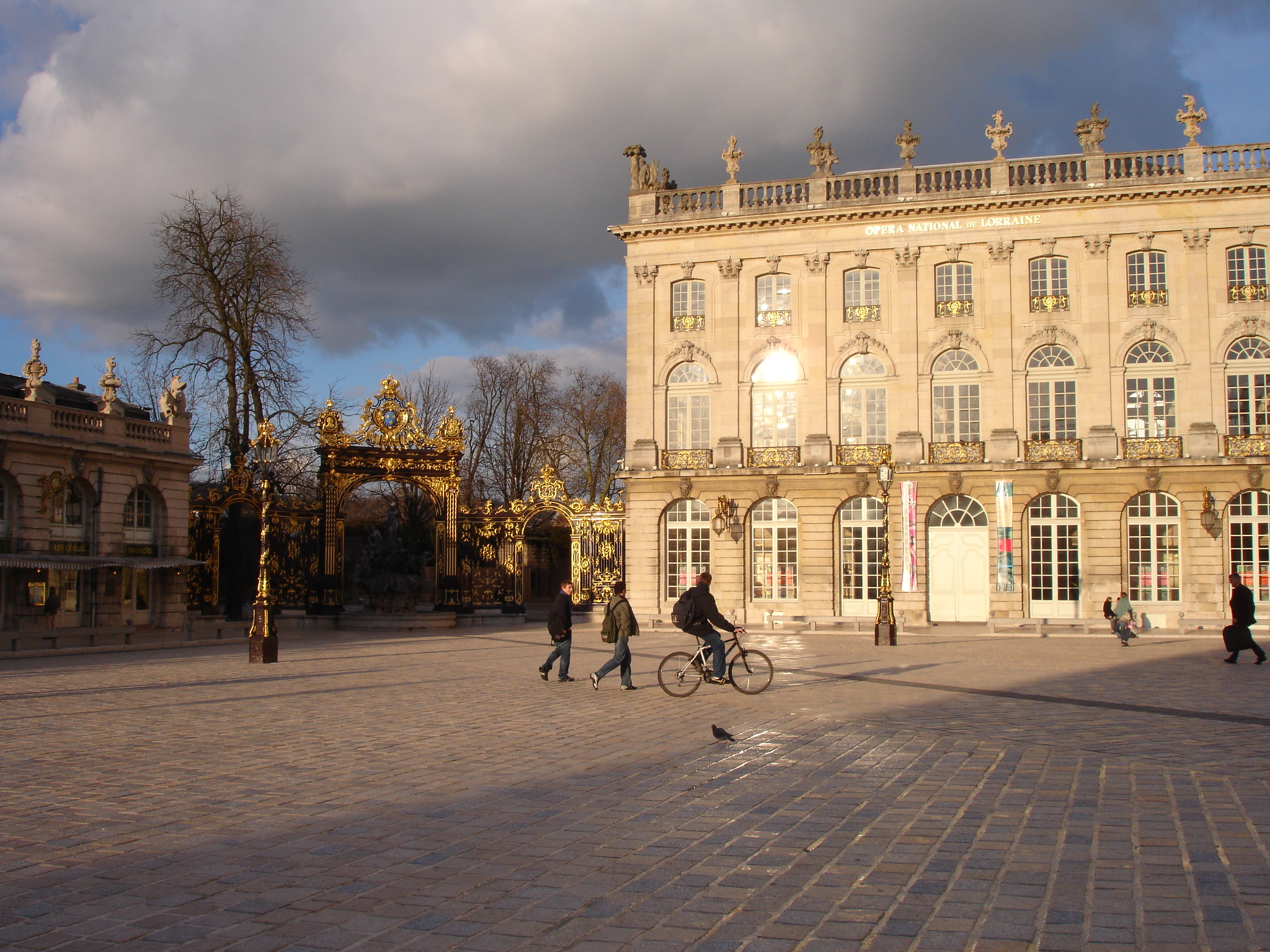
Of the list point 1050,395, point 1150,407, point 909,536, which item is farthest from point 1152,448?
point 909,536

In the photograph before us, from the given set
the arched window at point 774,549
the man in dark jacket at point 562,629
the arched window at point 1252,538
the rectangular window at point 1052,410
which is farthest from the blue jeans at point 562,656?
the arched window at point 1252,538

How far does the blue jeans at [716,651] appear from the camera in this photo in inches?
609

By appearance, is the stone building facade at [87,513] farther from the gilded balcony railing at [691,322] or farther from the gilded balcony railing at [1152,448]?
the gilded balcony railing at [1152,448]

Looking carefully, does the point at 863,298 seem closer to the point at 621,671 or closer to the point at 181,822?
the point at 621,671

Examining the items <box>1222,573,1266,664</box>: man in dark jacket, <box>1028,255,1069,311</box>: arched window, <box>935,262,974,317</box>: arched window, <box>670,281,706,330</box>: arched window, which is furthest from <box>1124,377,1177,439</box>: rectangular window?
<box>1222,573,1266,664</box>: man in dark jacket

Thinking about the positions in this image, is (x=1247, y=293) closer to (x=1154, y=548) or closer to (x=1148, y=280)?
(x=1148, y=280)

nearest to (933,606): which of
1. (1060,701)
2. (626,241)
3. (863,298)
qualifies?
(863,298)

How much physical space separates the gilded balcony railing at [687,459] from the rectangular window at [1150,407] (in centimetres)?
1315

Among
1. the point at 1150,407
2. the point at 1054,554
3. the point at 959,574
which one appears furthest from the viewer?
the point at 959,574

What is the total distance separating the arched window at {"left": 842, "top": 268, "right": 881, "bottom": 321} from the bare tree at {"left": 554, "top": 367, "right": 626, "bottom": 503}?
81.0 feet

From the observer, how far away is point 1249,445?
3459 cm

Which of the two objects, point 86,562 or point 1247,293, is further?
point 1247,293

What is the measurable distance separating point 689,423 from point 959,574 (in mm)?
10086

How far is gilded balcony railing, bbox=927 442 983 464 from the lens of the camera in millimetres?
36344
